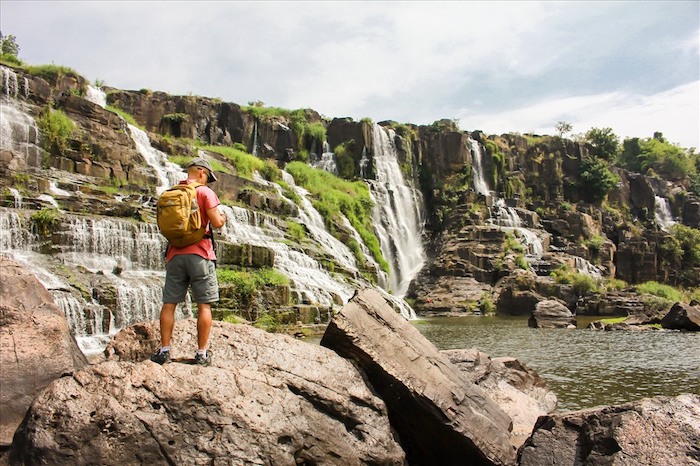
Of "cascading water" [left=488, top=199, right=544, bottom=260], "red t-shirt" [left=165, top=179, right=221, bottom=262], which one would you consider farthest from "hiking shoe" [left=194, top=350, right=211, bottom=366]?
"cascading water" [left=488, top=199, right=544, bottom=260]

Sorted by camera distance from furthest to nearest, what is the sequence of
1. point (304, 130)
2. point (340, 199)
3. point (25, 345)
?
point (304, 130) → point (340, 199) → point (25, 345)

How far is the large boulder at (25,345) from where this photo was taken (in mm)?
4621

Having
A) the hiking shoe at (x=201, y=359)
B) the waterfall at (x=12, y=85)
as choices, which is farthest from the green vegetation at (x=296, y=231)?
the hiking shoe at (x=201, y=359)

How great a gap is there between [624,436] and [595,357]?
10.5m

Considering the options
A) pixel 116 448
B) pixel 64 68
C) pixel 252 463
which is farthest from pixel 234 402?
pixel 64 68

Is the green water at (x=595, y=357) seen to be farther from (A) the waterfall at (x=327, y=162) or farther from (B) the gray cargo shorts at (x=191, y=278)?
(A) the waterfall at (x=327, y=162)

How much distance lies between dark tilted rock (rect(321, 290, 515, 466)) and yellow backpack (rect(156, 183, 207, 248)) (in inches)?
67.9

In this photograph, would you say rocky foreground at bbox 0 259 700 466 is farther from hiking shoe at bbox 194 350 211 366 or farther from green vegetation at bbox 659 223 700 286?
green vegetation at bbox 659 223 700 286

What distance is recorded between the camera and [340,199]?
35125mm

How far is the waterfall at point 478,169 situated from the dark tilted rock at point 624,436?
44232 mm

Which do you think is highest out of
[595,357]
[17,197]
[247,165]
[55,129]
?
[55,129]

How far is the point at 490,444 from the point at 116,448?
11.3 ft

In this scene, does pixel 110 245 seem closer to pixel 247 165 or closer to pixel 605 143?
pixel 247 165

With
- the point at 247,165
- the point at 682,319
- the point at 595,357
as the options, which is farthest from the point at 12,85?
the point at 682,319
